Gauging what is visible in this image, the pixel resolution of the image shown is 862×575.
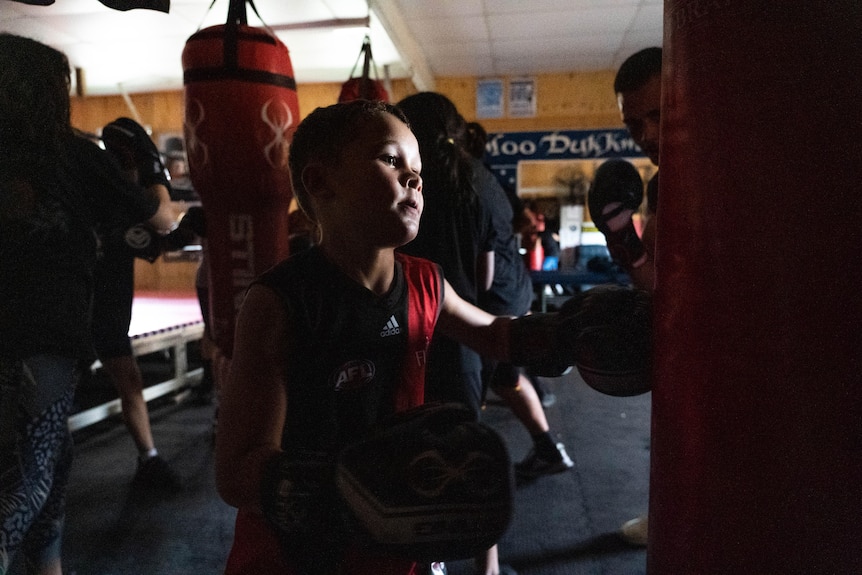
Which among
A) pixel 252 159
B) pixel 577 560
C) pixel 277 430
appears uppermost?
pixel 252 159

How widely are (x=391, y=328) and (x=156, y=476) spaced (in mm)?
1738

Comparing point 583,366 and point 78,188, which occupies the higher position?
point 78,188

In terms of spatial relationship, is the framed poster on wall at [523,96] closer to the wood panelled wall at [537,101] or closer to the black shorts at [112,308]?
the wood panelled wall at [537,101]

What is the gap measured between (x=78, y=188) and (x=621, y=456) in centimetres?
216

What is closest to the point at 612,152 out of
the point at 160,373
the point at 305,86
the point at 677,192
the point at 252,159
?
the point at 305,86

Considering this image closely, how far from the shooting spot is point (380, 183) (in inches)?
27.5

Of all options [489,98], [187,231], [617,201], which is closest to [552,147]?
[489,98]

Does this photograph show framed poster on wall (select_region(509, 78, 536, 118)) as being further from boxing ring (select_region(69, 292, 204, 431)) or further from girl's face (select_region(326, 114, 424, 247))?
girl's face (select_region(326, 114, 424, 247))

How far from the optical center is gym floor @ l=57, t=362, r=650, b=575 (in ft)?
5.49

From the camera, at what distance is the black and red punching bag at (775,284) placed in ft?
1.55

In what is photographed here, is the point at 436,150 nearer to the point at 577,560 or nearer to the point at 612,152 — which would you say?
the point at 577,560

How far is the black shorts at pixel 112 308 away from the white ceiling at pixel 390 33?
2086 mm

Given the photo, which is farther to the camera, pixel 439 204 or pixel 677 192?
pixel 439 204

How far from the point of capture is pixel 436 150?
1.43 meters
